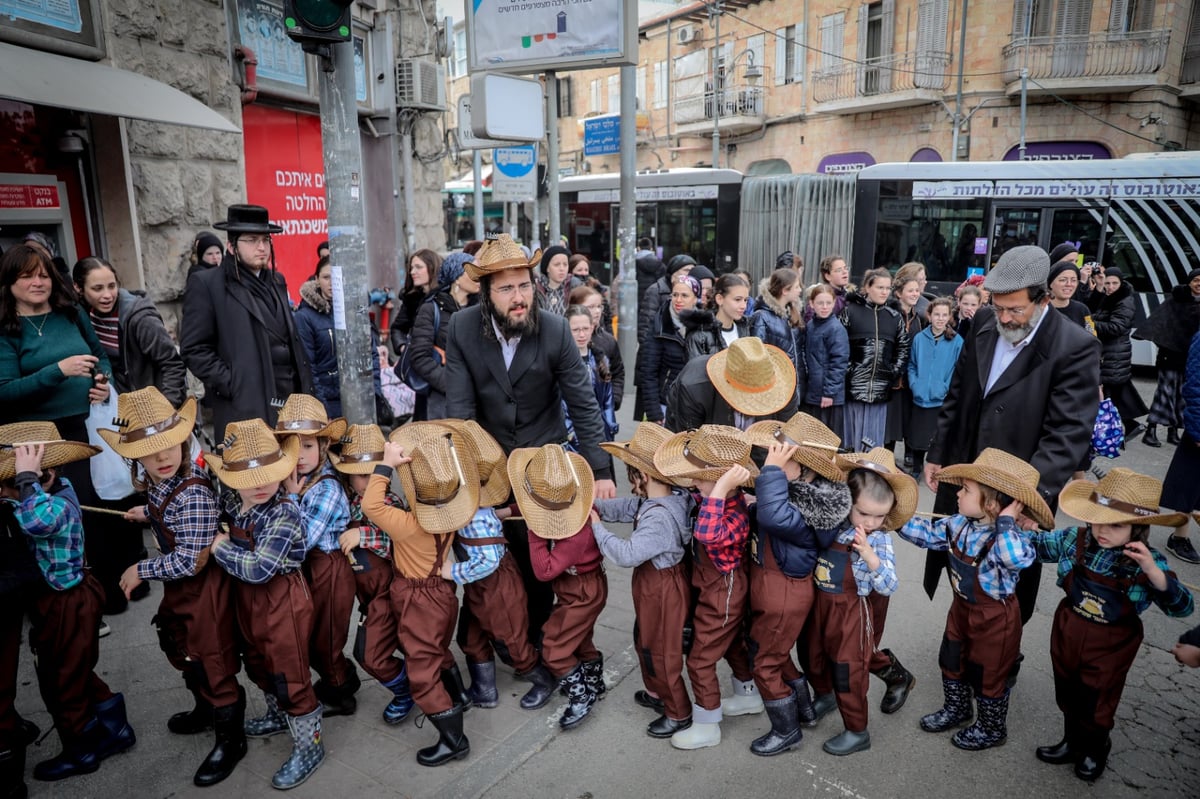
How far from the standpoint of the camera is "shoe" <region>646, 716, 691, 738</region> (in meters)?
3.53

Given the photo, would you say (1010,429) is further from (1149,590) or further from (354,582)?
(354,582)

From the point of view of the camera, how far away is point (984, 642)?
3309 millimetres

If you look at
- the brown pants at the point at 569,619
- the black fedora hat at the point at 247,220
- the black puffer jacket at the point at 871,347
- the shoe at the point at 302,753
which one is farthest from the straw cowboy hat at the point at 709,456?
the black puffer jacket at the point at 871,347

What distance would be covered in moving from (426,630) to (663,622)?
3.28 feet

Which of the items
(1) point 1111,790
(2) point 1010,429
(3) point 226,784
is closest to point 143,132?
(3) point 226,784

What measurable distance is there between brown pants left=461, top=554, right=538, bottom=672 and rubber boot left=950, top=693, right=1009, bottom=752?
194 cm

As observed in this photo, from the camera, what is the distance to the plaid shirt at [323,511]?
3.41 meters

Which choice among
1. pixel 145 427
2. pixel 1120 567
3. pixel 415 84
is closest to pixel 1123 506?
pixel 1120 567

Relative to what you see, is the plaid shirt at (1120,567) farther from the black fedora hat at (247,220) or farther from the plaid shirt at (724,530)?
the black fedora hat at (247,220)

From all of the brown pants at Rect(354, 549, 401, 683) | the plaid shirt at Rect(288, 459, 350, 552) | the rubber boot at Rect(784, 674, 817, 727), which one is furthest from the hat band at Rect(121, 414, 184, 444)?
the rubber boot at Rect(784, 674, 817, 727)

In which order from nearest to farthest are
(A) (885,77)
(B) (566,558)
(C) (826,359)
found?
(B) (566,558)
(C) (826,359)
(A) (885,77)

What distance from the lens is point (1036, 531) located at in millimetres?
3451

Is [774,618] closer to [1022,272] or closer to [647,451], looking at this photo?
[647,451]

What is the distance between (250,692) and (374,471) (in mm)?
1473
